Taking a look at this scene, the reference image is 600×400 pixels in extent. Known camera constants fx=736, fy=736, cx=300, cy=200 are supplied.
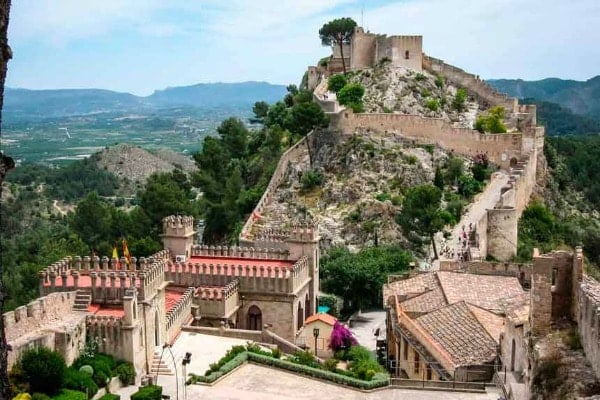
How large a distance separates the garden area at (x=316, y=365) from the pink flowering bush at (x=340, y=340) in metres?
0.06

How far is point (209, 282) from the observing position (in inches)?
1278

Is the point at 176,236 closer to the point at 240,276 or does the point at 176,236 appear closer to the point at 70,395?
the point at 240,276

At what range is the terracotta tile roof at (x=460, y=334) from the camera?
22750 mm

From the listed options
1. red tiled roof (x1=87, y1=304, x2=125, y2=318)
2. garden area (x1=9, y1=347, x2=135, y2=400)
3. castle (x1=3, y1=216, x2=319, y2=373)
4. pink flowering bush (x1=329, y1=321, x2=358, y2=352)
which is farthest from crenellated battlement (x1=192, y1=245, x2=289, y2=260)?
garden area (x1=9, y1=347, x2=135, y2=400)

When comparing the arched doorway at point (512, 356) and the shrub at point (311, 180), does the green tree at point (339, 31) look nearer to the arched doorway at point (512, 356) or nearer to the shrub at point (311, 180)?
the shrub at point (311, 180)

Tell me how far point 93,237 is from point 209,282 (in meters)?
21.1

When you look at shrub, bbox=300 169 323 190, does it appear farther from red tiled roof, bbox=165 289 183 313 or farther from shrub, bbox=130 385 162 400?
shrub, bbox=130 385 162 400

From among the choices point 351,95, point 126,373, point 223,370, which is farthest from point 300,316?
point 351,95

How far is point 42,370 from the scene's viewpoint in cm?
2050

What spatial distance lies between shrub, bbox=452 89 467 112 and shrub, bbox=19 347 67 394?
4897 centimetres

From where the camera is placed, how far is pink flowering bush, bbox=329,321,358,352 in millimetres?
29734

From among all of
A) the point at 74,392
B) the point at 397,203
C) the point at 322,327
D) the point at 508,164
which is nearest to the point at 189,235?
the point at 322,327

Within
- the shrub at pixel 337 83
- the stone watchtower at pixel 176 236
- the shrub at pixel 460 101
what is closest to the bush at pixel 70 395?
the stone watchtower at pixel 176 236

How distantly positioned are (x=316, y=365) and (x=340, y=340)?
11.8 ft
